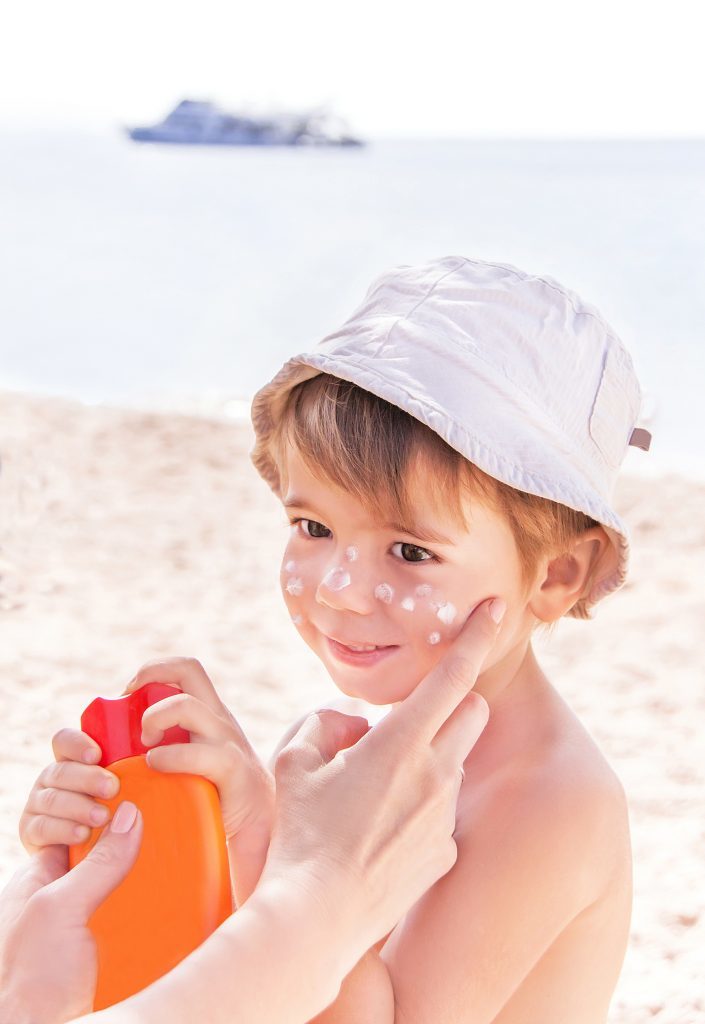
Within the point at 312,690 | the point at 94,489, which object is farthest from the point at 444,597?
the point at 94,489

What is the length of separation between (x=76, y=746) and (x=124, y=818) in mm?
95

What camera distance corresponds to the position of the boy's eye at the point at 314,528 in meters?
1.15

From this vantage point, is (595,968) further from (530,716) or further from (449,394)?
(449,394)

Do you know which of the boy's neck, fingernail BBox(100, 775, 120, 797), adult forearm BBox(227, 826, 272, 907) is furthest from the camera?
the boy's neck

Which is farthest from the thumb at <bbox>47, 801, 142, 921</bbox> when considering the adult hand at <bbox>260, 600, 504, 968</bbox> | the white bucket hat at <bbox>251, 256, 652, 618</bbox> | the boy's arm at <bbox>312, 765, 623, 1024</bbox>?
the white bucket hat at <bbox>251, 256, 652, 618</bbox>

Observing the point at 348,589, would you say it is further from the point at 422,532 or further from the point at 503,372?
the point at 503,372

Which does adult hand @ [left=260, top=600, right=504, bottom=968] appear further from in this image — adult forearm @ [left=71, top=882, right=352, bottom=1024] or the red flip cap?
the red flip cap

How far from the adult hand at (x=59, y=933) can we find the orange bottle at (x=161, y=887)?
0.01 m

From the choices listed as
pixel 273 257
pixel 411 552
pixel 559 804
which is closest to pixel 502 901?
pixel 559 804

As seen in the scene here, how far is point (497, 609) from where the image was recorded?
110 centimetres

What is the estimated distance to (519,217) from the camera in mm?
16859

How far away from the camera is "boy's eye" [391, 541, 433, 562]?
3.59 ft

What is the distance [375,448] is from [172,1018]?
529 mm

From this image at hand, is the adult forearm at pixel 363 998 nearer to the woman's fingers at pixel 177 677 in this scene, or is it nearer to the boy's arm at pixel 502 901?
the boy's arm at pixel 502 901
